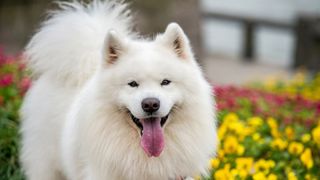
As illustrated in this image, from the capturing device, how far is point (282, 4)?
21.8m

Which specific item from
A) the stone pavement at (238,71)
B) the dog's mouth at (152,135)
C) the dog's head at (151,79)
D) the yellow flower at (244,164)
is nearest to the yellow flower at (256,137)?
the yellow flower at (244,164)

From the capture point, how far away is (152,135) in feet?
11.5

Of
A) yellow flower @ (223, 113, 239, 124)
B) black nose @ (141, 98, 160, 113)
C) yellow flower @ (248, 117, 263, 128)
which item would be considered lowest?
yellow flower @ (248, 117, 263, 128)

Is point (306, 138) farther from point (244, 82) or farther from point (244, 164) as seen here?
point (244, 82)

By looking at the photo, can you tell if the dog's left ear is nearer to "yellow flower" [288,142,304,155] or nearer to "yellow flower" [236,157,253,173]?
"yellow flower" [236,157,253,173]

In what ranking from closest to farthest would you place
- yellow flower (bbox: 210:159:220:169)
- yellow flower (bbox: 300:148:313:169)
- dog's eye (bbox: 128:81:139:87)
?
dog's eye (bbox: 128:81:139:87)
yellow flower (bbox: 210:159:220:169)
yellow flower (bbox: 300:148:313:169)

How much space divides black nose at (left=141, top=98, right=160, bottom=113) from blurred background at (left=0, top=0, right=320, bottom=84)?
5591 millimetres

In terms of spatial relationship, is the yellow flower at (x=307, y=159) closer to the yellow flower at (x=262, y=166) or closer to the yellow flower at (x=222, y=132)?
the yellow flower at (x=262, y=166)

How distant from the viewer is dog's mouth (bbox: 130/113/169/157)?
349cm

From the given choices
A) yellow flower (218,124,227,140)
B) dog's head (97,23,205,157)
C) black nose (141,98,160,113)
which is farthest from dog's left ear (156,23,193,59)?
yellow flower (218,124,227,140)

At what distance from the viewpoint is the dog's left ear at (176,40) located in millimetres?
3659

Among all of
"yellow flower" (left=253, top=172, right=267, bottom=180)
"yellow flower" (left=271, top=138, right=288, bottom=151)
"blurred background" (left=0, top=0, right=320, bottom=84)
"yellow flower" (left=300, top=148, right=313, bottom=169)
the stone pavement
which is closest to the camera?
"yellow flower" (left=253, top=172, right=267, bottom=180)

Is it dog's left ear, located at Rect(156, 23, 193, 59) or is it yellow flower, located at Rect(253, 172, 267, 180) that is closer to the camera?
dog's left ear, located at Rect(156, 23, 193, 59)

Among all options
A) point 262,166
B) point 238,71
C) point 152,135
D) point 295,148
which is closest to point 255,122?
point 295,148
